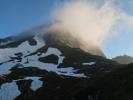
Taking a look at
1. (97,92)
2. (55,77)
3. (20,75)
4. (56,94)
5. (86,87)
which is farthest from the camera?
(20,75)

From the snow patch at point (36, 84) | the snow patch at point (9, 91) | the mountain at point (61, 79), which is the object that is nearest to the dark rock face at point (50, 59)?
the mountain at point (61, 79)

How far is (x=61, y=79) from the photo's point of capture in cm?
12312

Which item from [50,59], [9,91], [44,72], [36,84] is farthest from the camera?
[50,59]

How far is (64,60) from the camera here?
598 feet

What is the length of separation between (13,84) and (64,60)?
2500 inches

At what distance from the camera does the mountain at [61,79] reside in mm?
79688

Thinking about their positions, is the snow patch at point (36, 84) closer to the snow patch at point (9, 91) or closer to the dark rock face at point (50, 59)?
the snow patch at point (9, 91)

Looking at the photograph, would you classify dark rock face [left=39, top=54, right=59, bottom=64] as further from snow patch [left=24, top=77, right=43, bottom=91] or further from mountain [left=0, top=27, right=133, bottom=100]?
snow patch [left=24, top=77, right=43, bottom=91]

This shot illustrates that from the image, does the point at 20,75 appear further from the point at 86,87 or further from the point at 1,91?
the point at 86,87

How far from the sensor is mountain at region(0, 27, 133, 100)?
261ft

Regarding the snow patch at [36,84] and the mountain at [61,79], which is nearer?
the mountain at [61,79]

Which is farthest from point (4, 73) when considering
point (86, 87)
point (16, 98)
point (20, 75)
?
point (86, 87)

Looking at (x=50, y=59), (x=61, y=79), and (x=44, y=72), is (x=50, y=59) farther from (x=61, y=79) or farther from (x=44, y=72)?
(x=61, y=79)

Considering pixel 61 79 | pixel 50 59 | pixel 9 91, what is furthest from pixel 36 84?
pixel 50 59
